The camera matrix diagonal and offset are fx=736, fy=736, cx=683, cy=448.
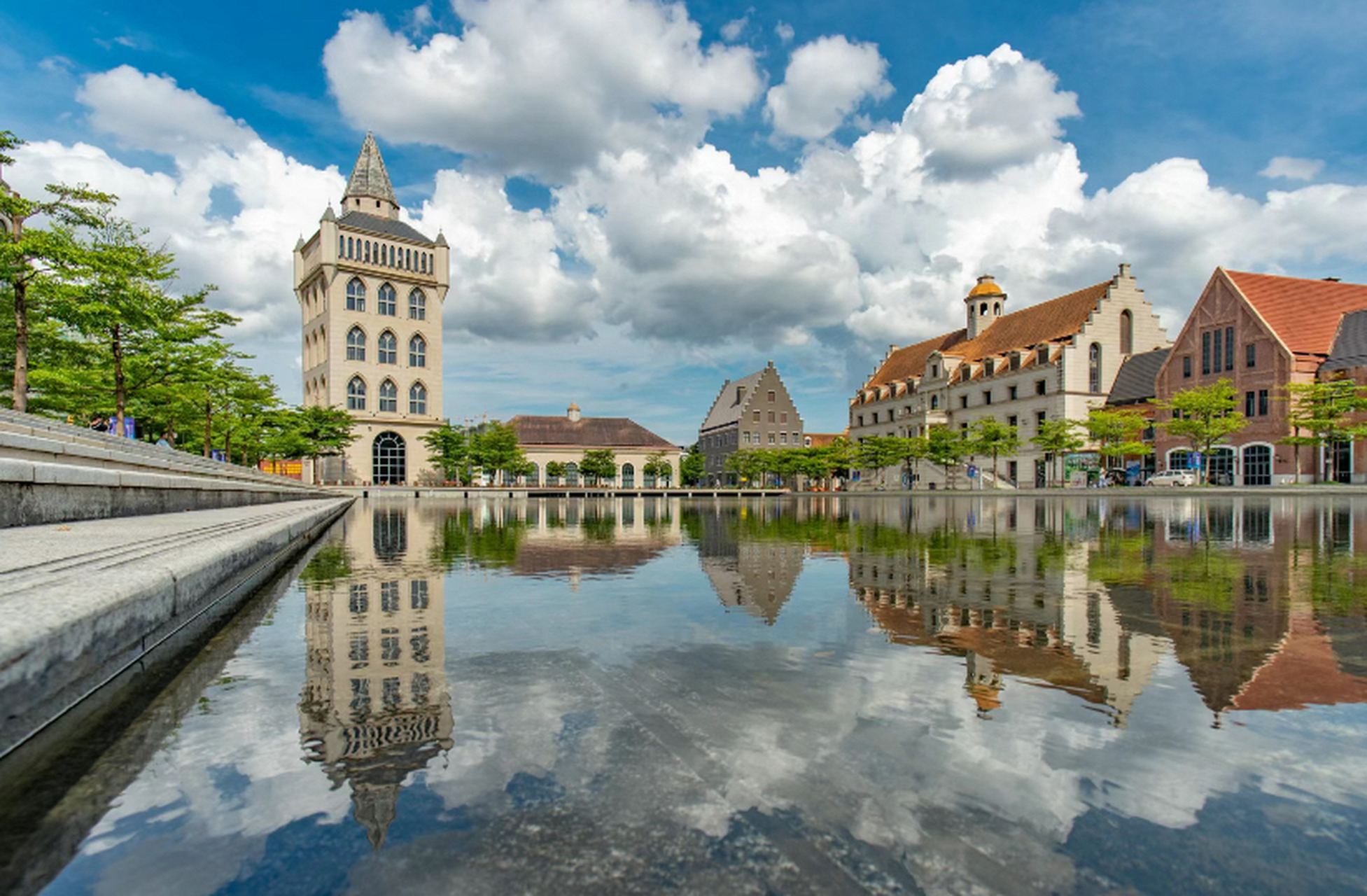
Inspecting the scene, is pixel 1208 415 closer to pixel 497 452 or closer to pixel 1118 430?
pixel 1118 430

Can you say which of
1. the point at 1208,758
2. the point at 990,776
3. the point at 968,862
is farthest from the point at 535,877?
the point at 1208,758

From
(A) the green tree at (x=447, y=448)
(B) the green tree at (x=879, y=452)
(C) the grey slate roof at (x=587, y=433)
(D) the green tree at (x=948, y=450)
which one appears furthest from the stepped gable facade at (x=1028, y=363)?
(A) the green tree at (x=447, y=448)

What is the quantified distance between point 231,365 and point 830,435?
9366cm

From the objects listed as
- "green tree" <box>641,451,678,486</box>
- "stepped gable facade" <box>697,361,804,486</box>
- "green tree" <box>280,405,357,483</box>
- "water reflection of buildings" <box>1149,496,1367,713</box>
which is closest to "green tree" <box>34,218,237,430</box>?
"water reflection of buildings" <box>1149,496,1367,713</box>

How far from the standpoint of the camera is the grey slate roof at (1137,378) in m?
59.2

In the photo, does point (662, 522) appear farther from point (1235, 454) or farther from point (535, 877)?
point (1235, 454)

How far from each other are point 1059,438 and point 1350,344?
17.4 m

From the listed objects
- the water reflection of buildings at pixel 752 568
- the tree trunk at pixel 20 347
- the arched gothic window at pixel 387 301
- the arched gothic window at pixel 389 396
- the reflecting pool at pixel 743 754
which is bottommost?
the water reflection of buildings at pixel 752 568

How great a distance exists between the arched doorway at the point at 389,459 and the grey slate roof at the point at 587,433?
16.9 metres

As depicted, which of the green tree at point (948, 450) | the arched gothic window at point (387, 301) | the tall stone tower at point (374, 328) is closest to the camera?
the green tree at point (948, 450)

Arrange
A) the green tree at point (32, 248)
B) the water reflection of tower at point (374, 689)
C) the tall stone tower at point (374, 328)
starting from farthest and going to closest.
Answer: the tall stone tower at point (374, 328), the green tree at point (32, 248), the water reflection of tower at point (374, 689)

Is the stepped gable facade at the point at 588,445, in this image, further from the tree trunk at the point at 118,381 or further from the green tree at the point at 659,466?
the tree trunk at the point at 118,381

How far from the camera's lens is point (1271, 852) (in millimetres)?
Answer: 1968

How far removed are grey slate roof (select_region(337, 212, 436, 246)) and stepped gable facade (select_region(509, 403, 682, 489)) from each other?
23.8 m
